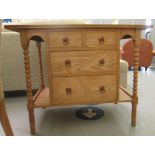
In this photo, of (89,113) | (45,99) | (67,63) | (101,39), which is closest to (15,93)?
(45,99)

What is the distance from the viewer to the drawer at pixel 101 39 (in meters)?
1.22

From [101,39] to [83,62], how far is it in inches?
7.4

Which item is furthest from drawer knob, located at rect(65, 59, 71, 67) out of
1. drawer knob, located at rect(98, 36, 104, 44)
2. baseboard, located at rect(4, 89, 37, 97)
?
baseboard, located at rect(4, 89, 37, 97)

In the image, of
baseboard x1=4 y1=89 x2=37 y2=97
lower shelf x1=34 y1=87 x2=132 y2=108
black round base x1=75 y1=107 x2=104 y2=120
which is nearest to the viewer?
lower shelf x1=34 y1=87 x2=132 y2=108

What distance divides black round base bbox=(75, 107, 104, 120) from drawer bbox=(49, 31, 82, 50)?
1.95 ft

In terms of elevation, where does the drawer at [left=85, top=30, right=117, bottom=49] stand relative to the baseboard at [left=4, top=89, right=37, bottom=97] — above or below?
above

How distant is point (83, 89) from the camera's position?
1.28 metres

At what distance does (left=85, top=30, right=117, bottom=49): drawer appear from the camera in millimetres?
1216

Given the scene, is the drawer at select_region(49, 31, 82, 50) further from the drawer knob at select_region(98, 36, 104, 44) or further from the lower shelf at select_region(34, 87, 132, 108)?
the lower shelf at select_region(34, 87, 132, 108)

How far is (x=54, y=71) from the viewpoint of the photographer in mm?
1242

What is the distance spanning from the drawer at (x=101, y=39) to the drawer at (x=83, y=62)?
0.13 ft

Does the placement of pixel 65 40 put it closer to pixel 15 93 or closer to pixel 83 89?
pixel 83 89
